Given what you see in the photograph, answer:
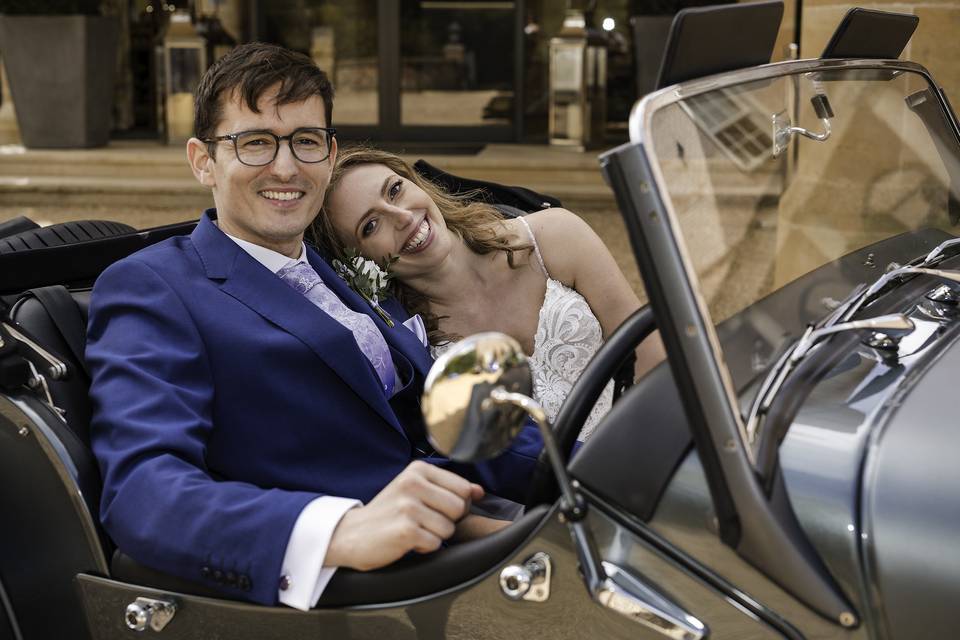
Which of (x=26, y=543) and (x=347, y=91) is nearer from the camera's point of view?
(x=26, y=543)

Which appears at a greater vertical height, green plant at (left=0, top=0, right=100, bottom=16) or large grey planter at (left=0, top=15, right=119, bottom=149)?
green plant at (left=0, top=0, right=100, bottom=16)

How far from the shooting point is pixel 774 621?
135cm

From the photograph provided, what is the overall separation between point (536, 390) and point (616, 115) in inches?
296

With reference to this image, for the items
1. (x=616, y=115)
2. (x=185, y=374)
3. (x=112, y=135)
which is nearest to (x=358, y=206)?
(x=185, y=374)

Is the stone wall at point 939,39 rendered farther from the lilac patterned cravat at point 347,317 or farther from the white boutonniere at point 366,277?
the lilac patterned cravat at point 347,317

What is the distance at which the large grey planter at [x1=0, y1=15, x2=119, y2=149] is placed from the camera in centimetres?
896

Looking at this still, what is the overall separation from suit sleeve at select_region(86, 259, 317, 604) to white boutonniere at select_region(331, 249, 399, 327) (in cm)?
59

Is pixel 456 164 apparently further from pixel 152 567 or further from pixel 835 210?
pixel 152 567

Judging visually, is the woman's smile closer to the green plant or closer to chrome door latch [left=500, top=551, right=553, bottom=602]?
chrome door latch [left=500, top=551, right=553, bottom=602]

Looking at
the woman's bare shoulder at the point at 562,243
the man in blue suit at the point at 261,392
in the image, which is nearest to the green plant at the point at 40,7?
the woman's bare shoulder at the point at 562,243

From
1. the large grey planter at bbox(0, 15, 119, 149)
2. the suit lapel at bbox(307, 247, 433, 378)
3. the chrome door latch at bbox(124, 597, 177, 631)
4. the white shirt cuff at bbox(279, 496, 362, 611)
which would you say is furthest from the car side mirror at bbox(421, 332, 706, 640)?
the large grey planter at bbox(0, 15, 119, 149)

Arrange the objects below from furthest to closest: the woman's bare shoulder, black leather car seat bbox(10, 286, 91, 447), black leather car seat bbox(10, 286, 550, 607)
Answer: the woman's bare shoulder, black leather car seat bbox(10, 286, 91, 447), black leather car seat bbox(10, 286, 550, 607)

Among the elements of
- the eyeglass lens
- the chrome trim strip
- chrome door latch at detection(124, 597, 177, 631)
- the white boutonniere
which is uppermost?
the eyeglass lens

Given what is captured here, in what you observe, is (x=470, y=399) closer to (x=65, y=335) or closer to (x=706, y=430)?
(x=706, y=430)
